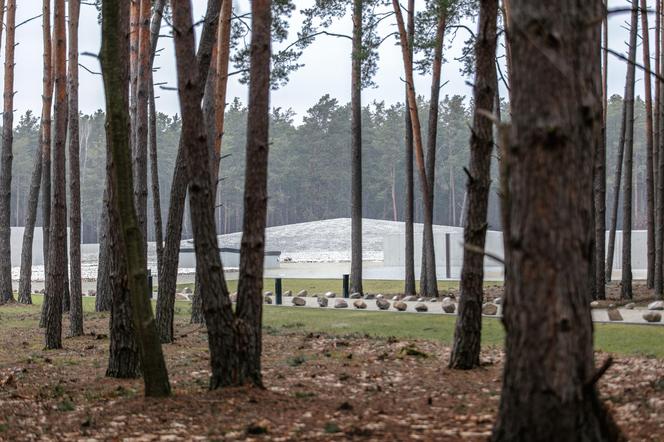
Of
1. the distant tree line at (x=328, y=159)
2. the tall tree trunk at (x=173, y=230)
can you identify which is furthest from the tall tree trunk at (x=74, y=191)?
the distant tree line at (x=328, y=159)

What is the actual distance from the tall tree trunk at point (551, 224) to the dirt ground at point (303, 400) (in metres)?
0.97

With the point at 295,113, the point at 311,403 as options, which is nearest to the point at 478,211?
the point at 311,403

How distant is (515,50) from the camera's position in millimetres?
3842

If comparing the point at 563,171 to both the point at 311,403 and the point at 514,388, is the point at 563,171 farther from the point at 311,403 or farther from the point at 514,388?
the point at 311,403

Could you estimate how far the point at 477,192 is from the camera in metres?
7.82

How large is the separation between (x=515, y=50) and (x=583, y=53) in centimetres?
31

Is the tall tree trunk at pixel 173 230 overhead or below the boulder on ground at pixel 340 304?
overhead

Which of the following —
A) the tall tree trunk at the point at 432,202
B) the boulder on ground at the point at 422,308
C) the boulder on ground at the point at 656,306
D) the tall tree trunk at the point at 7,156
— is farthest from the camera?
the tall tree trunk at the point at 7,156

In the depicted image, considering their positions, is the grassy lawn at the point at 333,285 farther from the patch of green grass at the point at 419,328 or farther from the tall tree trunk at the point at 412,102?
the patch of green grass at the point at 419,328

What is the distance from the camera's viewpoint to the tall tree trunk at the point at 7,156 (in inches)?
897

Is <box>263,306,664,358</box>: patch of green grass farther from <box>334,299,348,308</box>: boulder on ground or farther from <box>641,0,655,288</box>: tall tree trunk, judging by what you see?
<box>641,0,655,288</box>: tall tree trunk

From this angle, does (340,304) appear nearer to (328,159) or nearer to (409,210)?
(409,210)

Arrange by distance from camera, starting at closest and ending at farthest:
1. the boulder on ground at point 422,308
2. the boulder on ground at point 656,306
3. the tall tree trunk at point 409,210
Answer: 1. the boulder on ground at point 656,306
2. the boulder on ground at point 422,308
3. the tall tree trunk at point 409,210

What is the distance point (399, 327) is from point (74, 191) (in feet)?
19.4
